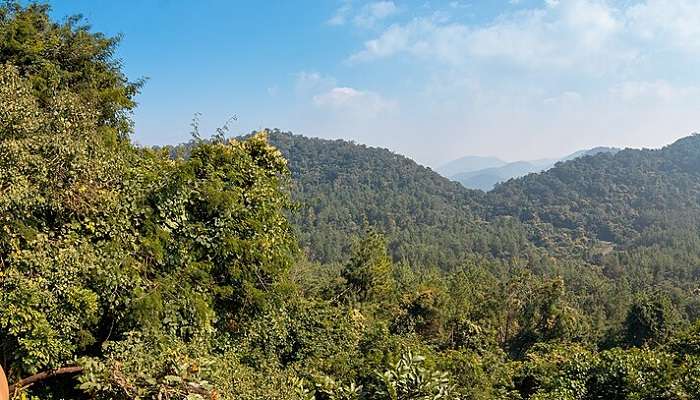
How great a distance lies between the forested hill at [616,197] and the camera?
111812 millimetres

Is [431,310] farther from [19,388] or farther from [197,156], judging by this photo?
[19,388]

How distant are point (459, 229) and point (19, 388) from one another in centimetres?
10416

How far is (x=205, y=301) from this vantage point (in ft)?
26.0

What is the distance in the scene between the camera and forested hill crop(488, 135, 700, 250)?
367ft

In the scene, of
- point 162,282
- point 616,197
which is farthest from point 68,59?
point 616,197

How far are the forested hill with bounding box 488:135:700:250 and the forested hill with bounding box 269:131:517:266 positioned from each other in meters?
16.7

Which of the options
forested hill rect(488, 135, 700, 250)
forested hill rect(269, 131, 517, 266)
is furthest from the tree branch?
forested hill rect(488, 135, 700, 250)

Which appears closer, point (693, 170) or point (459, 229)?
point (459, 229)

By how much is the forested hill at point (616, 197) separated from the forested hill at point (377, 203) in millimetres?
16658

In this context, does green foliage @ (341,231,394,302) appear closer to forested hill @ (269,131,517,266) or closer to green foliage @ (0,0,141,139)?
green foliage @ (0,0,141,139)

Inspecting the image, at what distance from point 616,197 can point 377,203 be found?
65.2m

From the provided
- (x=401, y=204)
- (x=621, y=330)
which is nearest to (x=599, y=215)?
(x=401, y=204)

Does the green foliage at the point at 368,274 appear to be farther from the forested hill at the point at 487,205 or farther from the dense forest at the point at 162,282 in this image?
the forested hill at the point at 487,205

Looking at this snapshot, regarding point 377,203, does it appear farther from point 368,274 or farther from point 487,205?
point 368,274
